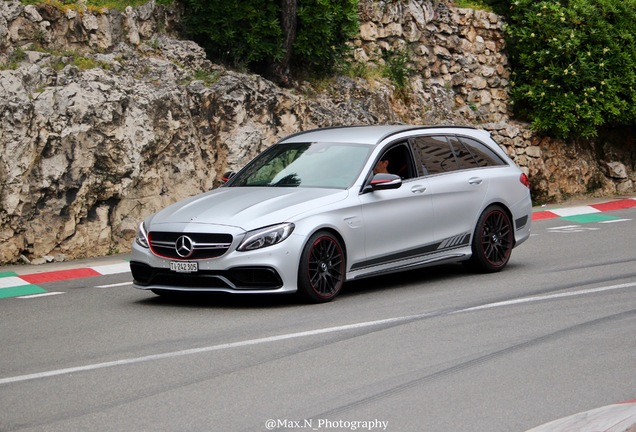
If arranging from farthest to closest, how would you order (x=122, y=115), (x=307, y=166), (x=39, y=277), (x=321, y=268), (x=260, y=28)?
1. (x=260, y=28)
2. (x=122, y=115)
3. (x=39, y=277)
4. (x=307, y=166)
5. (x=321, y=268)

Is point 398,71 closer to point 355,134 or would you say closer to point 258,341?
point 355,134

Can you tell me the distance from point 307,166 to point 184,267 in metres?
2.02

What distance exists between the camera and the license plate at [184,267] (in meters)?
10.5

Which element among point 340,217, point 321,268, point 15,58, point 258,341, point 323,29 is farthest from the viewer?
point 323,29

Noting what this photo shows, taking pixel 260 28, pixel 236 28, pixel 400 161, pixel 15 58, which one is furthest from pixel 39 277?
pixel 260 28

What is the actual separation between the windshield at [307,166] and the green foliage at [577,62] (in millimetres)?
11038

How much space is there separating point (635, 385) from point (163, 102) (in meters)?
10.7

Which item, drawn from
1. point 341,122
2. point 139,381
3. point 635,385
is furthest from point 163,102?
point 635,385

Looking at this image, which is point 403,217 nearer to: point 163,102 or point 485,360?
point 485,360

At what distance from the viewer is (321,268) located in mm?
10781

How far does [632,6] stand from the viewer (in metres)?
22.8

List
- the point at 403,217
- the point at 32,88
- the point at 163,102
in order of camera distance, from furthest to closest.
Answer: the point at 163,102
the point at 32,88
the point at 403,217

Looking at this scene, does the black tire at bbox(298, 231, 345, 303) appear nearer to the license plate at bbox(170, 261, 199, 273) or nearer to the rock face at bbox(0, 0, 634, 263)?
the license plate at bbox(170, 261, 199, 273)

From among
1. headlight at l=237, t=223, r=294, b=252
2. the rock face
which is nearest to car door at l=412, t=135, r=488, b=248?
headlight at l=237, t=223, r=294, b=252
